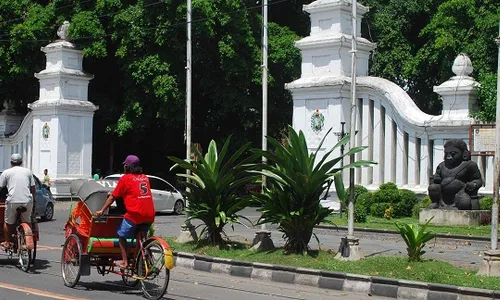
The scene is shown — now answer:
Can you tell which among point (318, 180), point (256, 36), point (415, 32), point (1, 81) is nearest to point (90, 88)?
point (1, 81)

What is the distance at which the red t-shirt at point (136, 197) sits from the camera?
998 centimetres

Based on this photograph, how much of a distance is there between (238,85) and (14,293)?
874 inches

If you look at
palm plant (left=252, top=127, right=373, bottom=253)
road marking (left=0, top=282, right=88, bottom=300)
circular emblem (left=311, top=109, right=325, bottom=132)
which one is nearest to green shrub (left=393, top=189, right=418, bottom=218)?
circular emblem (left=311, top=109, right=325, bottom=132)

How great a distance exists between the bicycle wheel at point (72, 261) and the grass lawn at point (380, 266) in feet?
10.9

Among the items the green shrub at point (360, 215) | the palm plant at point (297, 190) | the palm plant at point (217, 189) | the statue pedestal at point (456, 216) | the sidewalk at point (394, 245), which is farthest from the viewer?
the green shrub at point (360, 215)

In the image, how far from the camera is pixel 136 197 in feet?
32.9

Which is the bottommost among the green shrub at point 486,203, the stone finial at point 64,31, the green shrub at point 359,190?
the green shrub at point 486,203

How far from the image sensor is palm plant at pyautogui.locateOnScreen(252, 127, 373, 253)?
41.9 ft

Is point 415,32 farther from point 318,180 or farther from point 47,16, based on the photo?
point 318,180

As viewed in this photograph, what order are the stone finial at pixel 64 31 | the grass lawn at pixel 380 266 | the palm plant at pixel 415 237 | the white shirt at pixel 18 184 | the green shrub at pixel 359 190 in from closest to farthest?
the grass lawn at pixel 380 266 < the palm plant at pixel 415 237 < the white shirt at pixel 18 184 < the green shrub at pixel 359 190 < the stone finial at pixel 64 31

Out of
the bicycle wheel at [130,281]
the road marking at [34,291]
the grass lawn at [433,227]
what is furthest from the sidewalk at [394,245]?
the road marking at [34,291]

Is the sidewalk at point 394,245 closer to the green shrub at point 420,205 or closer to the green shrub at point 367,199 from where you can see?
the green shrub at point 367,199

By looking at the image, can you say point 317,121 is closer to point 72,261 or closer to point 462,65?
point 462,65

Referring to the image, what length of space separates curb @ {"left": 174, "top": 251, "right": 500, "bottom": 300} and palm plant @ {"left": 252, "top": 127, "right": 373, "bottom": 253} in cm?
94
